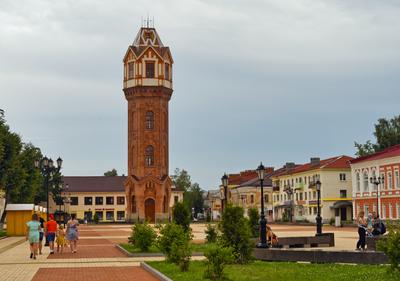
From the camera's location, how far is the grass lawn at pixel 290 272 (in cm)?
1465

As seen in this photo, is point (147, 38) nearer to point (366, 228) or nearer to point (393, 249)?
point (366, 228)

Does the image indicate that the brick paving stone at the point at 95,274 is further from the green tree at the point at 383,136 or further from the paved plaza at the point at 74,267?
the green tree at the point at 383,136

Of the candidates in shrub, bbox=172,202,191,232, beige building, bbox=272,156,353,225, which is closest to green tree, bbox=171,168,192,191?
beige building, bbox=272,156,353,225

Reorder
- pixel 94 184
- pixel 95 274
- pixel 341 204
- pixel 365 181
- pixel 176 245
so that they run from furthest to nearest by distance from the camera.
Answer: pixel 94 184
pixel 341 204
pixel 365 181
pixel 176 245
pixel 95 274

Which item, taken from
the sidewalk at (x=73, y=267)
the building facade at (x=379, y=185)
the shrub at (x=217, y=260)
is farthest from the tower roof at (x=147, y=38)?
the shrub at (x=217, y=260)

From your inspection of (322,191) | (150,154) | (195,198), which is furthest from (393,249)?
(195,198)

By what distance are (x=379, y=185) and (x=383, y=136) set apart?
2832 centimetres

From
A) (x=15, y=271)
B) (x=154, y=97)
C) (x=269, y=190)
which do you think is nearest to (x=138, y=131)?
(x=154, y=97)

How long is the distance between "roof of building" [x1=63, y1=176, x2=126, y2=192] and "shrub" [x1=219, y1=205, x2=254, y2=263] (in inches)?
4202

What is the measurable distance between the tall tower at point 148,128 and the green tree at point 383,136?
2993cm

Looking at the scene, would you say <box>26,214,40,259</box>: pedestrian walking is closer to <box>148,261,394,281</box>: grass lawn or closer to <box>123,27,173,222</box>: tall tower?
<box>148,261,394,281</box>: grass lawn

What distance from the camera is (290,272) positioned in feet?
52.6

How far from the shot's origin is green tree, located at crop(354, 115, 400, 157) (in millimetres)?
92438

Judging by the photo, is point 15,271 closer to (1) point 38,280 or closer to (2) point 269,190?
(1) point 38,280
